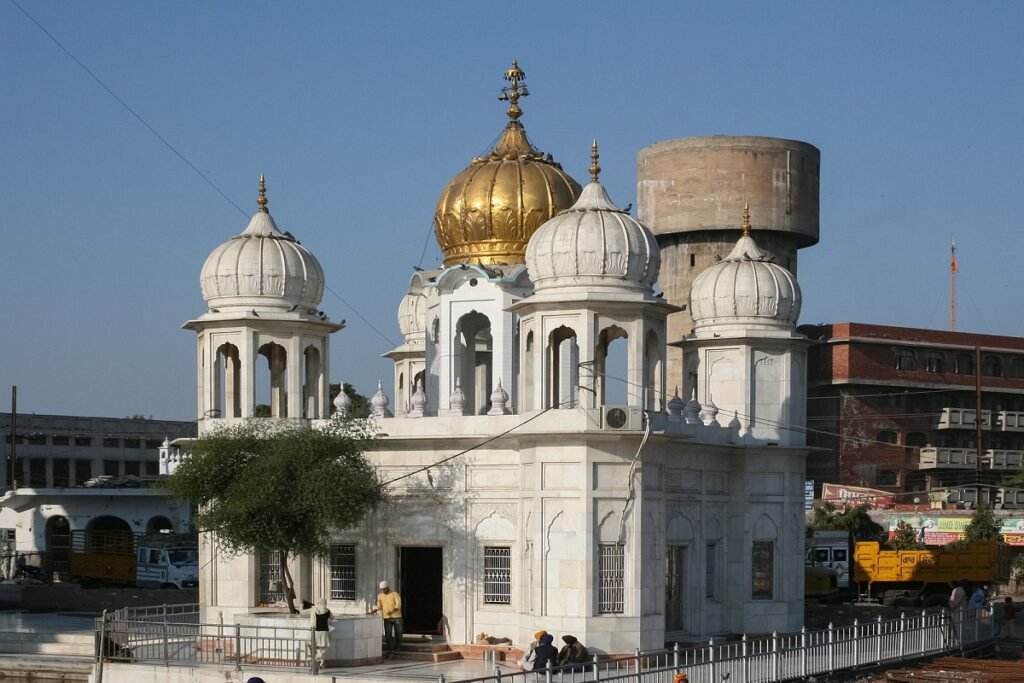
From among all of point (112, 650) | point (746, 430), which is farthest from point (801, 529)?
point (112, 650)

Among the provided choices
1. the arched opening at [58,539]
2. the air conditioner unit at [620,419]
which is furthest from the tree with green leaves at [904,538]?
the arched opening at [58,539]

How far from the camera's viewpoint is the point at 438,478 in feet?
92.1

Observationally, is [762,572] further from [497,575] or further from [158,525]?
[158,525]

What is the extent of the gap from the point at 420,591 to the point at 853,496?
3709 cm

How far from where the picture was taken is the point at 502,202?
107 feet

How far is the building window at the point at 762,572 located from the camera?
32.1m

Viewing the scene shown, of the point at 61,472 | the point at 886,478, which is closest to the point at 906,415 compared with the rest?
the point at 886,478

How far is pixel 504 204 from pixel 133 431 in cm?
4566

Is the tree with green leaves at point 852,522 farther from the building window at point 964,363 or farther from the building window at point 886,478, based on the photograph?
the building window at point 964,363

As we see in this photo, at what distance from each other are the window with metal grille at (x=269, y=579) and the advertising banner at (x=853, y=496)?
118ft

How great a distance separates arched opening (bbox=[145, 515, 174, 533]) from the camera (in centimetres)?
5453

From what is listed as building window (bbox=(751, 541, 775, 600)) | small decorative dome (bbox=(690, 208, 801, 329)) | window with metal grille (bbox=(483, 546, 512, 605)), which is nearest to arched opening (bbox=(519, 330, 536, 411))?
window with metal grille (bbox=(483, 546, 512, 605))

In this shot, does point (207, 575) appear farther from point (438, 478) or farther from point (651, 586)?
point (651, 586)

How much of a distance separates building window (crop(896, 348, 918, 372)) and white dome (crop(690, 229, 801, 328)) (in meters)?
38.0
